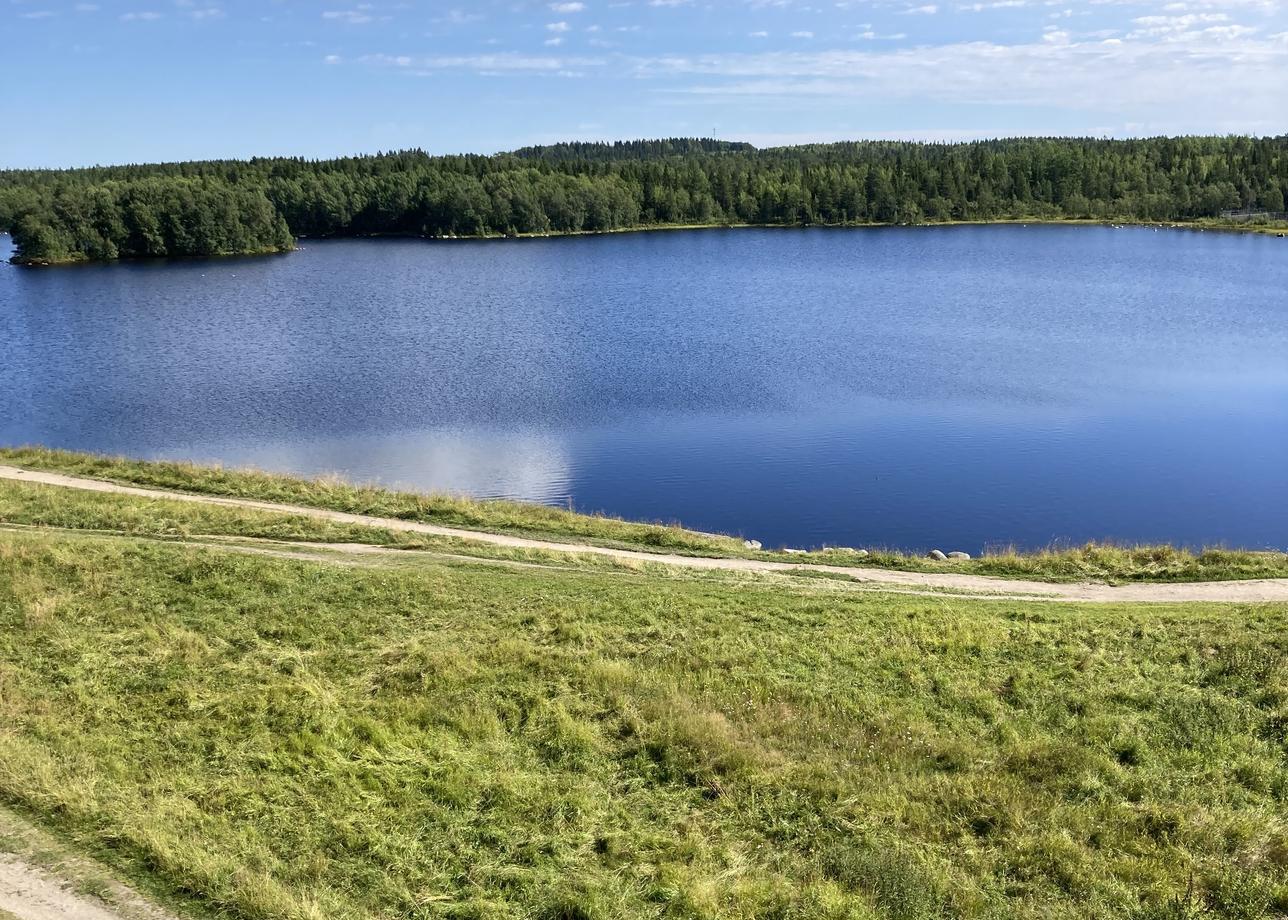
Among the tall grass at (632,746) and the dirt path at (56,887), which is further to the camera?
the tall grass at (632,746)

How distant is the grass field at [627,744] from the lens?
920 cm

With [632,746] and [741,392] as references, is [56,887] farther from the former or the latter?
[741,392]

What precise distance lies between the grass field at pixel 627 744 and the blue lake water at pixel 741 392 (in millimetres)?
10914

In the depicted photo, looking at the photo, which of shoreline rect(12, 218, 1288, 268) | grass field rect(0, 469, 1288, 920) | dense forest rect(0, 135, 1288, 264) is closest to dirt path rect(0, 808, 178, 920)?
grass field rect(0, 469, 1288, 920)

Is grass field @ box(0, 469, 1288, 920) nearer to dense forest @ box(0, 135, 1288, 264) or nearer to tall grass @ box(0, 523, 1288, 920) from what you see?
tall grass @ box(0, 523, 1288, 920)

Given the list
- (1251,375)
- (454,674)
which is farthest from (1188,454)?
(454,674)

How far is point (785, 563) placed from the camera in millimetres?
21172

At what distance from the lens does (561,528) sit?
23172 millimetres

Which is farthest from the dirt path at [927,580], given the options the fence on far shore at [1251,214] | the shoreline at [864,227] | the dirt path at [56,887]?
the fence on far shore at [1251,214]

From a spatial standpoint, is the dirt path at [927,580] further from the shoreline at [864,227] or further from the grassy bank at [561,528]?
the shoreline at [864,227]

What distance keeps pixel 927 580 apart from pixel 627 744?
10.1m

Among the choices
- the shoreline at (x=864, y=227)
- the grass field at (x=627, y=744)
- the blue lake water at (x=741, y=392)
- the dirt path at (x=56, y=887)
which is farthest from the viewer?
the shoreline at (x=864, y=227)

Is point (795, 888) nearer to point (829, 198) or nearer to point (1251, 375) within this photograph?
point (1251, 375)

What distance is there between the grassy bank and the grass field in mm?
3071
